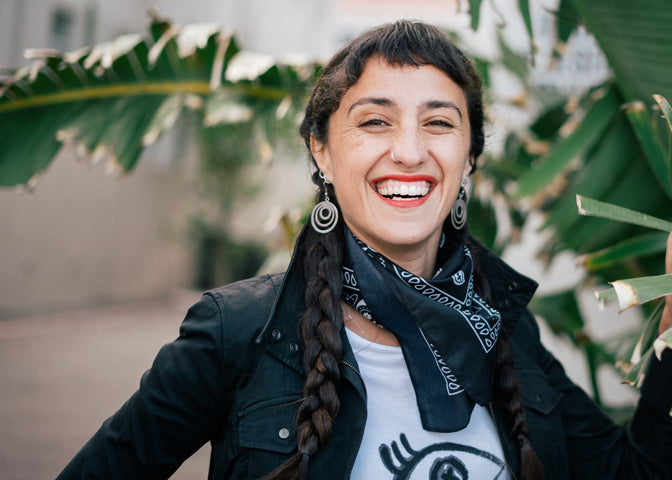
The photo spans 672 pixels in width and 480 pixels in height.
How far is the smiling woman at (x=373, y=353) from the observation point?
1482 mm

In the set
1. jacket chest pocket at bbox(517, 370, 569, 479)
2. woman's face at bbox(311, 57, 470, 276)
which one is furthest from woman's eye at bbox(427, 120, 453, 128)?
jacket chest pocket at bbox(517, 370, 569, 479)

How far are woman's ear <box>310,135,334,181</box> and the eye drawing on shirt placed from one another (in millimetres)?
703

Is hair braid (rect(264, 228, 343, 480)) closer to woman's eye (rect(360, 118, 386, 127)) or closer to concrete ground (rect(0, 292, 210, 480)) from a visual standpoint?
woman's eye (rect(360, 118, 386, 127))

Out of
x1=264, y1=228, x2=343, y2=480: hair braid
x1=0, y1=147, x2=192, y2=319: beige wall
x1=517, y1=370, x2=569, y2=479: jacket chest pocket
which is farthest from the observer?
x1=0, y1=147, x2=192, y2=319: beige wall

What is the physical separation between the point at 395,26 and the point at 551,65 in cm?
168

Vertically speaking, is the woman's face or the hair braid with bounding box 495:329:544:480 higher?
the woman's face

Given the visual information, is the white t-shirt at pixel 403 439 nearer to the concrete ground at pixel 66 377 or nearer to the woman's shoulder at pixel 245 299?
the woman's shoulder at pixel 245 299

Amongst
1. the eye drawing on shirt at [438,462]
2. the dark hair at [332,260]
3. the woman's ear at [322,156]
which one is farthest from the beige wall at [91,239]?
the eye drawing on shirt at [438,462]

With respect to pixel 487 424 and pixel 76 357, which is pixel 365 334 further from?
pixel 76 357

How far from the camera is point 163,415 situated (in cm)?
146

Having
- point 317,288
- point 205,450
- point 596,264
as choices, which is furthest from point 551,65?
point 205,450

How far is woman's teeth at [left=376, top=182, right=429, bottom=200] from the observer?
5.23ft

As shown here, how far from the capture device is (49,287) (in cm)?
1024

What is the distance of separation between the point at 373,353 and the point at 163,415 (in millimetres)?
516
